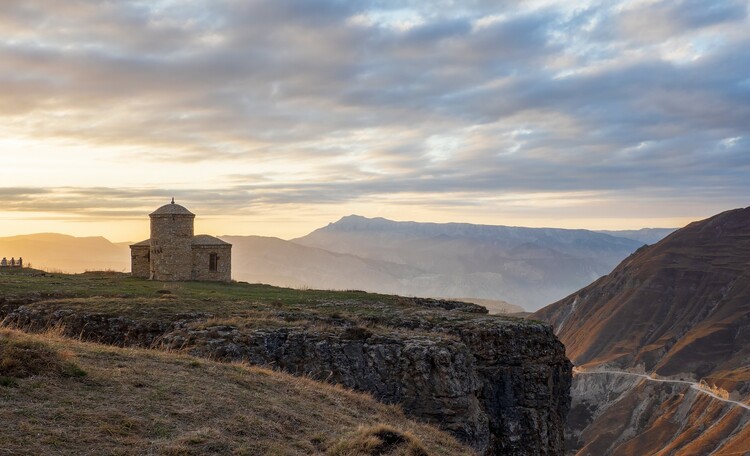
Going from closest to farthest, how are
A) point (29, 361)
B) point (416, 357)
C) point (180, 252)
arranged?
point (29, 361), point (416, 357), point (180, 252)

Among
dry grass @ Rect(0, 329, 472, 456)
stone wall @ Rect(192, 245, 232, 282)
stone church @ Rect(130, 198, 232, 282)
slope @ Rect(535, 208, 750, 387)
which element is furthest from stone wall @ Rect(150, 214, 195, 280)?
slope @ Rect(535, 208, 750, 387)

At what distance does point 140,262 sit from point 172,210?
576 cm

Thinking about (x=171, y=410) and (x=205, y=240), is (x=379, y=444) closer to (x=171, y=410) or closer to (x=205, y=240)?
(x=171, y=410)

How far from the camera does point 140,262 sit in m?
53.8

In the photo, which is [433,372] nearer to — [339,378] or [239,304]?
[339,378]

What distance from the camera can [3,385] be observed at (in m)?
12.6

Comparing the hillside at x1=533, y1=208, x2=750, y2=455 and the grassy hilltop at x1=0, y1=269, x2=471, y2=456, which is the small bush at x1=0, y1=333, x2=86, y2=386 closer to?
the grassy hilltop at x1=0, y1=269, x2=471, y2=456

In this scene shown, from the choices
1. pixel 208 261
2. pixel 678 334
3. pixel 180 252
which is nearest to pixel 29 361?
pixel 180 252

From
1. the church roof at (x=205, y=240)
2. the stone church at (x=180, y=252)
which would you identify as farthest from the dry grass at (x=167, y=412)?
the church roof at (x=205, y=240)

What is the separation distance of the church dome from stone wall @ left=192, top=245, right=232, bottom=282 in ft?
9.56

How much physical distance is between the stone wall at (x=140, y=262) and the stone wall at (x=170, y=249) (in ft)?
7.12

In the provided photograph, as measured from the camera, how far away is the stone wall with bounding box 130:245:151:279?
53594 millimetres

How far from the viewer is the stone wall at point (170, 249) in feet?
168

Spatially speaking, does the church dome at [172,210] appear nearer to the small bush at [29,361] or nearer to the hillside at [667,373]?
the small bush at [29,361]
